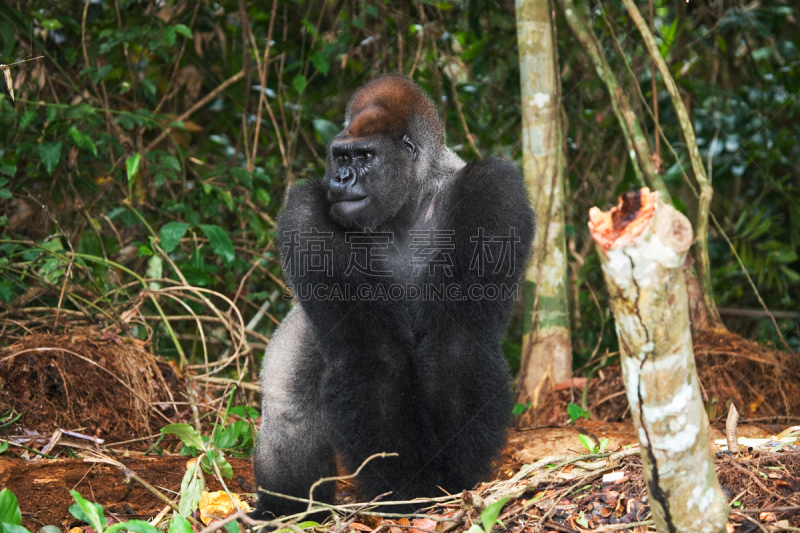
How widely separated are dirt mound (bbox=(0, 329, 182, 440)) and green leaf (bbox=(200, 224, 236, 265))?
65cm

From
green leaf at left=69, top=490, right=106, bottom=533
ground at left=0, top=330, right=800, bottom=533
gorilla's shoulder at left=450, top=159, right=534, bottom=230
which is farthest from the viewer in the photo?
gorilla's shoulder at left=450, top=159, right=534, bottom=230

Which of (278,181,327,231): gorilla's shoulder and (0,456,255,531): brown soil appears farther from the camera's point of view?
(278,181,327,231): gorilla's shoulder

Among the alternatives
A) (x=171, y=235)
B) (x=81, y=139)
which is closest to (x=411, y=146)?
(x=171, y=235)

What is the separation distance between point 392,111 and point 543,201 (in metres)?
1.38

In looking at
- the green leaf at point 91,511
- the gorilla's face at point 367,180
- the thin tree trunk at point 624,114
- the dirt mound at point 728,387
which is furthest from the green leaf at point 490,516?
the thin tree trunk at point 624,114

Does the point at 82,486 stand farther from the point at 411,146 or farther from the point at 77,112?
the point at 77,112

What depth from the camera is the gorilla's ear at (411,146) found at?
9.45 feet

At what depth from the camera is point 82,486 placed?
2.75 meters

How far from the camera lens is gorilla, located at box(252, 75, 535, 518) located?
2.47 meters

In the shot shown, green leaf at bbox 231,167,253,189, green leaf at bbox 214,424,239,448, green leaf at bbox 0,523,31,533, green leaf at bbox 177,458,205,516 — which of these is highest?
green leaf at bbox 231,167,253,189

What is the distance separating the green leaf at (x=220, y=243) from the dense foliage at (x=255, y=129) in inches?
0.5

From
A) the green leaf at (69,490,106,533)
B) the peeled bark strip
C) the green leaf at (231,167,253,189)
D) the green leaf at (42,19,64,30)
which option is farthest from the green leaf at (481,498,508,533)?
the green leaf at (42,19,64,30)

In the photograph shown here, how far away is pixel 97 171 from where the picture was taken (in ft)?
15.0

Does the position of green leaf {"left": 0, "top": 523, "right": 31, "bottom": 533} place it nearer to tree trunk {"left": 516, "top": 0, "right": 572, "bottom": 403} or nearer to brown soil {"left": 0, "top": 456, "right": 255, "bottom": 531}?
brown soil {"left": 0, "top": 456, "right": 255, "bottom": 531}
